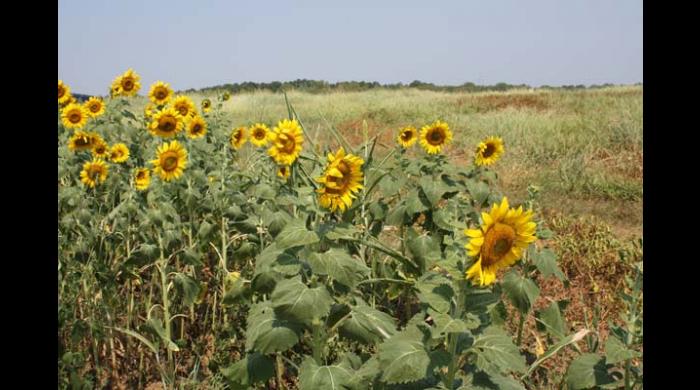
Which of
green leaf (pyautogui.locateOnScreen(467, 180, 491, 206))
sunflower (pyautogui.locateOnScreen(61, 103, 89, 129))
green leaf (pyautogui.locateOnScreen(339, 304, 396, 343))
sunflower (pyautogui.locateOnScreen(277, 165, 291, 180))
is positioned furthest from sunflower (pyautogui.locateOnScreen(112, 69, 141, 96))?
green leaf (pyautogui.locateOnScreen(339, 304, 396, 343))

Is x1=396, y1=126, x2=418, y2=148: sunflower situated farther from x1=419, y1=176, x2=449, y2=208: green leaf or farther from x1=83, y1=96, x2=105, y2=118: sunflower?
x1=83, y1=96, x2=105, y2=118: sunflower

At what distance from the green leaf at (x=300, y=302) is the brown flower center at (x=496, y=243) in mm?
517

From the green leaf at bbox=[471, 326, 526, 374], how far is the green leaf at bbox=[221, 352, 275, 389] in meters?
0.75

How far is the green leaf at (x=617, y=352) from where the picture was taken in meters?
1.80

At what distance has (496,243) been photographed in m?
1.48

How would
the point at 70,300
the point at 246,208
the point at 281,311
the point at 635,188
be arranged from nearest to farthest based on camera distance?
the point at 281,311 → the point at 70,300 → the point at 246,208 → the point at 635,188

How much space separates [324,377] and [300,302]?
0.27m

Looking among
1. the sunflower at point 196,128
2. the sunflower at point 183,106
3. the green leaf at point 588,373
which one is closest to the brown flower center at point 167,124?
the sunflower at point 196,128

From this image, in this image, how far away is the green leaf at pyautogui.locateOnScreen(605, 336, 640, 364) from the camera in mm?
1796

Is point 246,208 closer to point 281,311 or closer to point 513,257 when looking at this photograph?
point 281,311

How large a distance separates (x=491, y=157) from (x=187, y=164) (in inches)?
74.2

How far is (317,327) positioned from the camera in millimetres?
1905

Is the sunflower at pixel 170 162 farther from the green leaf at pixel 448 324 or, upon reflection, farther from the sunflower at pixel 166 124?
the green leaf at pixel 448 324
